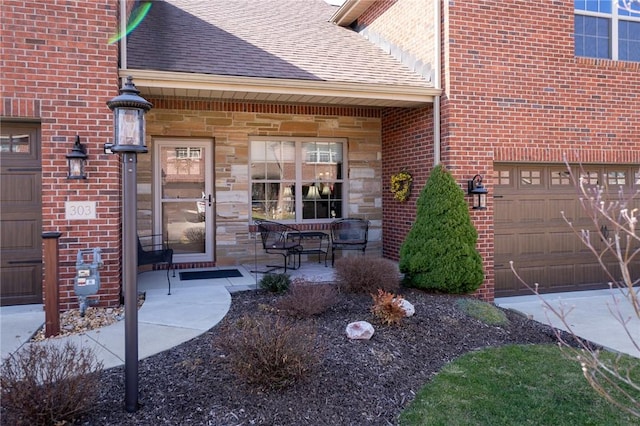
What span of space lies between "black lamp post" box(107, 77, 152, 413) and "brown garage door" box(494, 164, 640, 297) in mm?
5686

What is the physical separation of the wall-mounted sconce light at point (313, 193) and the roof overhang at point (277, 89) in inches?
72.2

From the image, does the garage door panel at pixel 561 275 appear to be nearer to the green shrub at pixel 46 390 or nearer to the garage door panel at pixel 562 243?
the garage door panel at pixel 562 243

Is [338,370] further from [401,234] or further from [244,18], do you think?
[244,18]

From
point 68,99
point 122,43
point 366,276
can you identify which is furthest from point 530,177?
point 68,99

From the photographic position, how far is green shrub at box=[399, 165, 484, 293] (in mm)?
6371

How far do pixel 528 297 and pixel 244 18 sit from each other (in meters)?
7.05

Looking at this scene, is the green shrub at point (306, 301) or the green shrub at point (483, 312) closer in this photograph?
the green shrub at point (306, 301)

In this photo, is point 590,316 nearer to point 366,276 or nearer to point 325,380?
point 366,276

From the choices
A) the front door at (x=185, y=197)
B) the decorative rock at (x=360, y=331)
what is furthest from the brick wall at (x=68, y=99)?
the decorative rock at (x=360, y=331)

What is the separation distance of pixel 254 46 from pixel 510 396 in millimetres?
6297

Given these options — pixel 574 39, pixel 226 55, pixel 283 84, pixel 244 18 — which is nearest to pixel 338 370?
pixel 283 84

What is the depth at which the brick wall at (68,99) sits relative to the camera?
5500 millimetres

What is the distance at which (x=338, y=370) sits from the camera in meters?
3.89

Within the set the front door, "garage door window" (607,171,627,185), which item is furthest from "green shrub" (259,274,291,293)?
"garage door window" (607,171,627,185)
